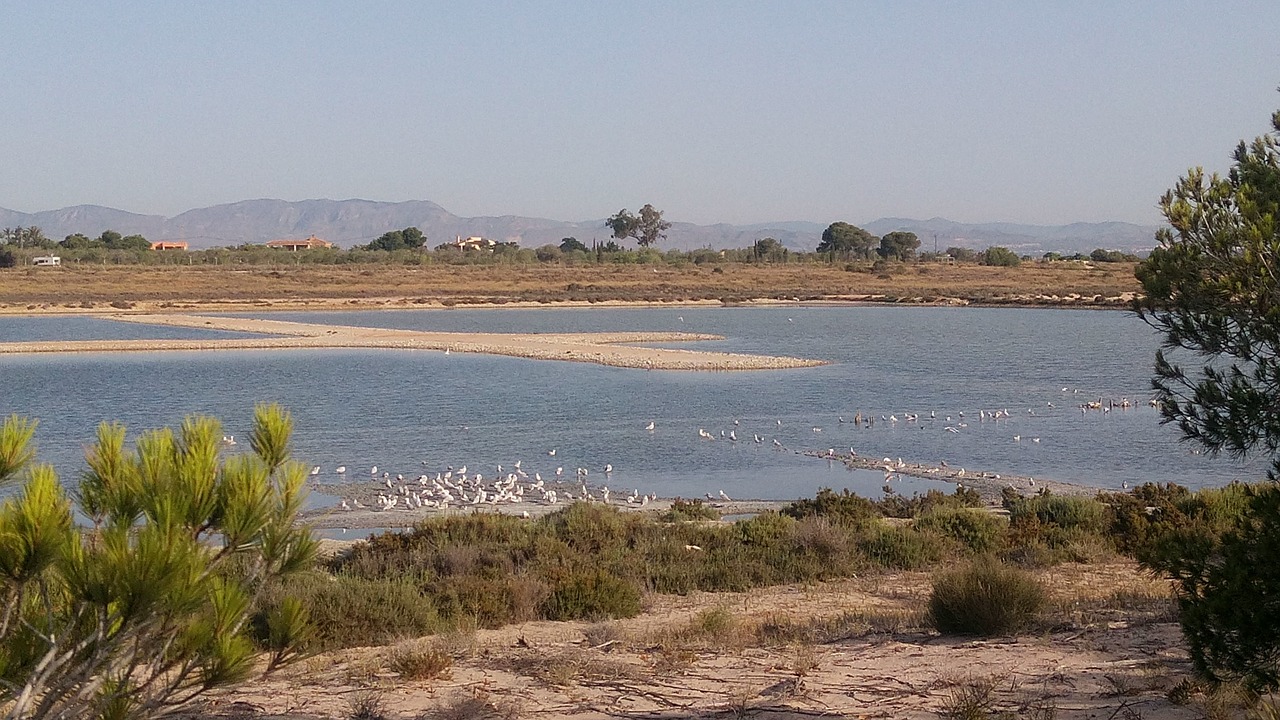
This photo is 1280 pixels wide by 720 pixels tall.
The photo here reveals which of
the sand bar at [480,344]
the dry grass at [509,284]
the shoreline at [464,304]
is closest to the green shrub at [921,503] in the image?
the sand bar at [480,344]

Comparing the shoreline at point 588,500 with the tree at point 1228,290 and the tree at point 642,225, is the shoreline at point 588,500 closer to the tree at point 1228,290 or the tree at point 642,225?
the tree at point 1228,290

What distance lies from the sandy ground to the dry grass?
2376 inches

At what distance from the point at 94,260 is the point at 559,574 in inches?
4002

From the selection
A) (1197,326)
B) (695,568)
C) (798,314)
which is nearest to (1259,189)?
(1197,326)

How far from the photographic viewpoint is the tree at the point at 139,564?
428 cm

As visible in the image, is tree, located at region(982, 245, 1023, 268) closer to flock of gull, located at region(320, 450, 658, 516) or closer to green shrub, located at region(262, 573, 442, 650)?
flock of gull, located at region(320, 450, 658, 516)

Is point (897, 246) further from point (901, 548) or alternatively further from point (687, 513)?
point (901, 548)

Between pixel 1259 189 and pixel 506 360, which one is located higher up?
pixel 1259 189

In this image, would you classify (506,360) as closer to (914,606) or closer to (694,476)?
(694,476)

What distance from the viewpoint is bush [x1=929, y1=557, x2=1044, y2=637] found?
8.39 m

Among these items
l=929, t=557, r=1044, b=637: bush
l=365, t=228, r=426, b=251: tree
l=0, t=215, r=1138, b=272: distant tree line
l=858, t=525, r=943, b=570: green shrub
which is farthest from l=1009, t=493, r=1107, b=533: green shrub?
l=365, t=228, r=426, b=251: tree

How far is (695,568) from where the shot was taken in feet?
37.3

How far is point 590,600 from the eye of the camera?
381 inches

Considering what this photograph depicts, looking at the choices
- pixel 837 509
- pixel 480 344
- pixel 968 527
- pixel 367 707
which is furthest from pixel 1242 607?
pixel 480 344
